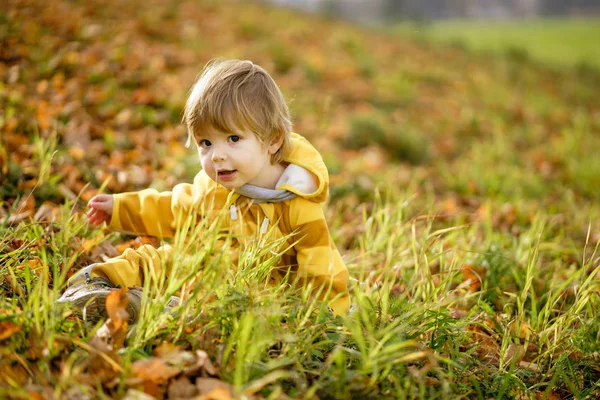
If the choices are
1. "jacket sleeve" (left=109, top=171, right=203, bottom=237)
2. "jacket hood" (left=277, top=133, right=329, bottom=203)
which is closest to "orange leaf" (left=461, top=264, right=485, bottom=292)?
"jacket hood" (left=277, top=133, right=329, bottom=203)

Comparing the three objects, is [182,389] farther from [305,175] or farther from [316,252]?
[305,175]

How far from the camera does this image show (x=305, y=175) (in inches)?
82.2

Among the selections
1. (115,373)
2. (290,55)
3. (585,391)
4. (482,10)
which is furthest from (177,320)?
(482,10)

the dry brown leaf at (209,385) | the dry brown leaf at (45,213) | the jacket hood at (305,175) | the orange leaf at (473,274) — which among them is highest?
the jacket hood at (305,175)

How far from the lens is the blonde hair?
6.27 feet

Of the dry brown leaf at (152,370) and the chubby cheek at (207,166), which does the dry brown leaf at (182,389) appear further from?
the chubby cheek at (207,166)

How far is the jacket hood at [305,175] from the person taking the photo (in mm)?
2053

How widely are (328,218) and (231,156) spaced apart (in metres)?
1.25

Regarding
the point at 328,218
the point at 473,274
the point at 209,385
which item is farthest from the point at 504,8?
the point at 209,385

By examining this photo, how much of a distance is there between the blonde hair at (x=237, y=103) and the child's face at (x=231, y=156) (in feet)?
0.10

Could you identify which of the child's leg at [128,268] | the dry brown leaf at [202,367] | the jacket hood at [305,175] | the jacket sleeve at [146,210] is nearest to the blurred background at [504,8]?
the jacket hood at [305,175]

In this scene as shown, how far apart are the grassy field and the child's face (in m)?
0.27

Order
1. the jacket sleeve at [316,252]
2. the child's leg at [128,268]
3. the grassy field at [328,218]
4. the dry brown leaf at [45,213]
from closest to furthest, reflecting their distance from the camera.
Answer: the grassy field at [328,218]
the child's leg at [128,268]
the jacket sleeve at [316,252]
the dry brown leaf at [45,213]

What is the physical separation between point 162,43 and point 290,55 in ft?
5.80
